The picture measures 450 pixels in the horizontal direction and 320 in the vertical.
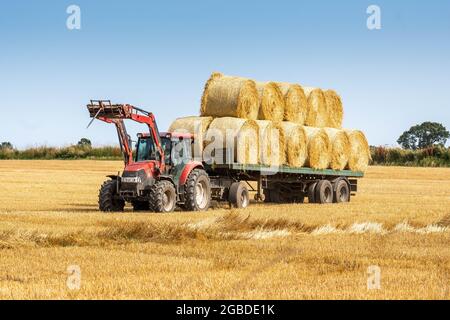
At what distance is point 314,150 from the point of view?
81.3 ft

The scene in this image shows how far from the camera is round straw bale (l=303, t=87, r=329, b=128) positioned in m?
25.2

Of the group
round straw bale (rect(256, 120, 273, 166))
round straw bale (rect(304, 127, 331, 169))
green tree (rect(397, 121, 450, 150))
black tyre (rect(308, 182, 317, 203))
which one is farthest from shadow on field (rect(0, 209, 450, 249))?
green tree (rect(397, 121, 450, 150))

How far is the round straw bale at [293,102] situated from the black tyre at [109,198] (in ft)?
18.9

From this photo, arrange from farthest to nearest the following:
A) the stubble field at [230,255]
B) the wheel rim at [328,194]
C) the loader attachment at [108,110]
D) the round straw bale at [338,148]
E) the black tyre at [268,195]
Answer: the black tyre at [268,195] < the wheel rim at [328,194] < the round straw bale at [338,148] < the loader attachment at [108,110] < the stubble field at [230,255]

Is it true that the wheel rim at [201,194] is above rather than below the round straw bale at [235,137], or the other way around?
below

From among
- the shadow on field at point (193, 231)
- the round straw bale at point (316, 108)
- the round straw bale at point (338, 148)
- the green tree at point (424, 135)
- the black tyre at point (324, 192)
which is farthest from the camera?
the green tree at point (424, 135)

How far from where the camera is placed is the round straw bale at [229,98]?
887 inches

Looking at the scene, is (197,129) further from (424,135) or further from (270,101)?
(424,135)

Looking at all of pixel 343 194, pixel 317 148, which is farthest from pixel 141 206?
pixel 343 194

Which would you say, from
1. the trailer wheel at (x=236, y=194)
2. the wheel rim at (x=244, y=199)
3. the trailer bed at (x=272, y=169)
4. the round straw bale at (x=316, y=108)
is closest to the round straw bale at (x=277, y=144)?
the trailer bed at (x=272, y=169)

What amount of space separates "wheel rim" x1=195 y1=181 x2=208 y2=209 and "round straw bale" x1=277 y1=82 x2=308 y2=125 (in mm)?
3577

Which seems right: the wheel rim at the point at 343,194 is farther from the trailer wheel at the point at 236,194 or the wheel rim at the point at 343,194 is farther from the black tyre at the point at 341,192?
the trailer wheel at the point at 236,194

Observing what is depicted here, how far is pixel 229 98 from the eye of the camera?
22625 mm

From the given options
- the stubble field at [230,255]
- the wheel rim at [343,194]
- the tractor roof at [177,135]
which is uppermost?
the tractor roof at [177,135]
